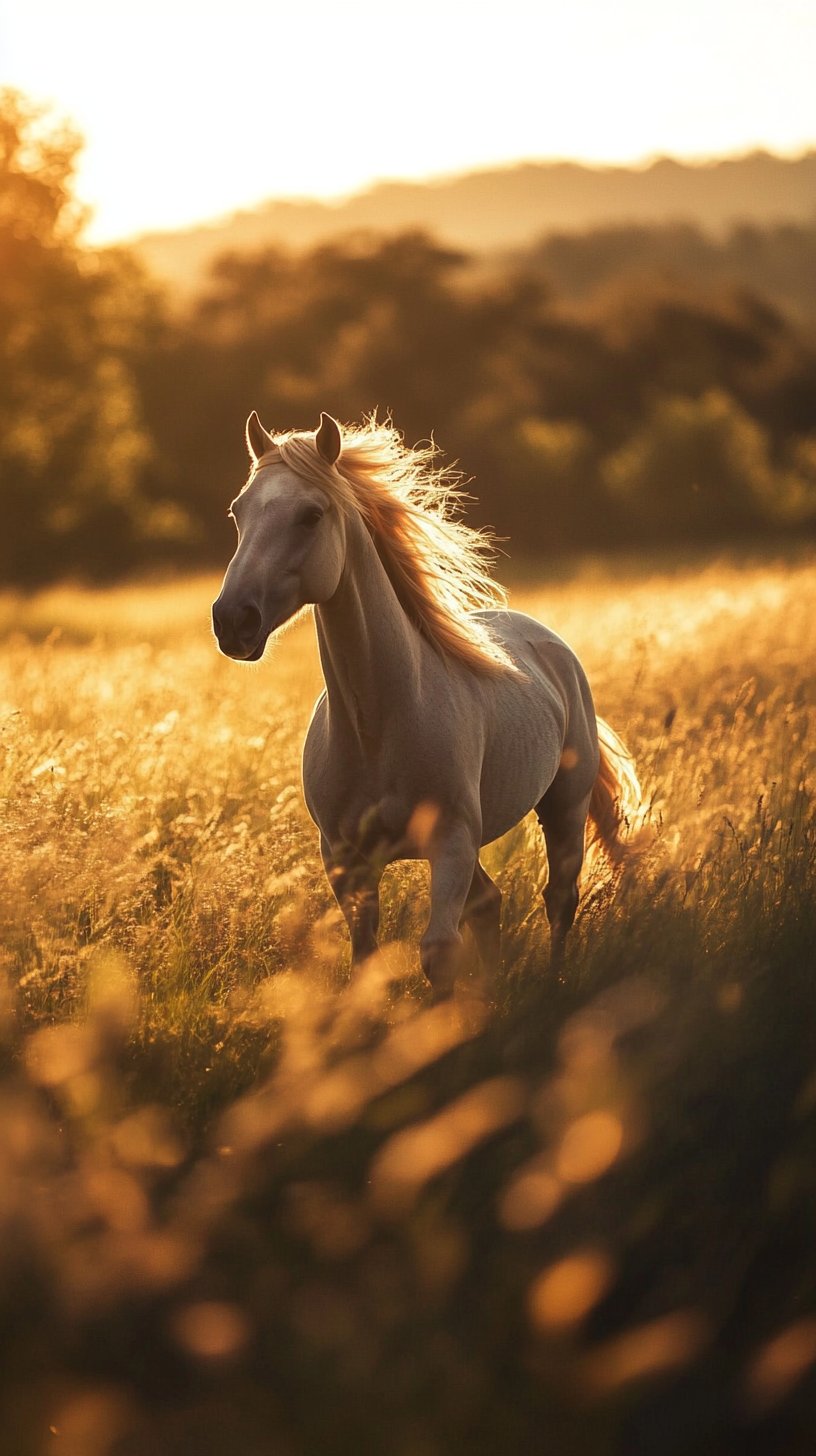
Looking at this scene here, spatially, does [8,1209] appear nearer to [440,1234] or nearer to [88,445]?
[440,1234]

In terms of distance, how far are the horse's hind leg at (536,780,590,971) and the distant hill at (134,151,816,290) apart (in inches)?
1500

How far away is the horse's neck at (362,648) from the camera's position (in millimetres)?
4191

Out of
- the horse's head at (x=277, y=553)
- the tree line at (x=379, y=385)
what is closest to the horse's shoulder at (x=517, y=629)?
the horse's head at (x=277, y=553)

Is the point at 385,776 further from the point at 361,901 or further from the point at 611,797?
the point at 611,797

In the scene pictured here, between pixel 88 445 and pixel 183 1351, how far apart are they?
2846 centimetres

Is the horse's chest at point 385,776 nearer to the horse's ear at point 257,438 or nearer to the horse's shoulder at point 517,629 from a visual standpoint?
the horse's ear at point 257,438

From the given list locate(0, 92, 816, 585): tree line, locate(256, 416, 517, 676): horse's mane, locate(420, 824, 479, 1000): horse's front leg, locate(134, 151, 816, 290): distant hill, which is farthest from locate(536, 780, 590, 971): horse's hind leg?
locate(134, 151, 816, 290): distant hill

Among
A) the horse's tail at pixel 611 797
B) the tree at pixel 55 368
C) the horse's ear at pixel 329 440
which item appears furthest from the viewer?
the tree at pixel 55 368

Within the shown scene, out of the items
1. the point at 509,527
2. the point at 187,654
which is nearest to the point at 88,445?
the point at 509,527

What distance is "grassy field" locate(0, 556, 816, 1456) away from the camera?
247cm

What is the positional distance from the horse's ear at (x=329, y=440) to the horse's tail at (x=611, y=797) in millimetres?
2294

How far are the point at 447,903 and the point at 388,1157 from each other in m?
1.06

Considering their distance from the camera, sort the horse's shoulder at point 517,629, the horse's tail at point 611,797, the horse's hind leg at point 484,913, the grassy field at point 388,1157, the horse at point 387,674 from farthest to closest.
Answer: the horse's tail at point 611,797
the horse's shoulder at point 517,629
the horse's hind leg at point 484,913
the horse at point 387,674
the grassy field at point 388,1157

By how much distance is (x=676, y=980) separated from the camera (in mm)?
4160
